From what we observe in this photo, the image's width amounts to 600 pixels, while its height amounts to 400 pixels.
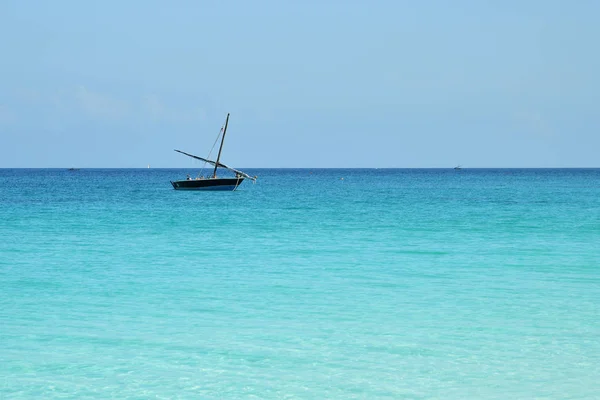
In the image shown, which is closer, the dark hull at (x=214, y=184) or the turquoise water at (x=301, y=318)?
the turquoise water at (x=301, y=318)

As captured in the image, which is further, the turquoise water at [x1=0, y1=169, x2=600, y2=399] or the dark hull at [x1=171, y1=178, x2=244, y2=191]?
the dark hull at [x1=171, y1=178, x2=244, y2=191]

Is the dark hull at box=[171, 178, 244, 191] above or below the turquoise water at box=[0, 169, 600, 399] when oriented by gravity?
above

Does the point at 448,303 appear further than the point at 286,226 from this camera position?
No

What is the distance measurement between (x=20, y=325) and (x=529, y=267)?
12.3m

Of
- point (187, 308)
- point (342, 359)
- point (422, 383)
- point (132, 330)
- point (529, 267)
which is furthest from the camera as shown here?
point (529, 267)

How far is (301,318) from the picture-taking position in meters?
12.6

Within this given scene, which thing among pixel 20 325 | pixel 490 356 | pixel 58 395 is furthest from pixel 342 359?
pixel 20 325

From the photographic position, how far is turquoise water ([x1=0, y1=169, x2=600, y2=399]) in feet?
29.9

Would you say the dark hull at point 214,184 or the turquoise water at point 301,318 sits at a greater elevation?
the dark hull at point 214,184

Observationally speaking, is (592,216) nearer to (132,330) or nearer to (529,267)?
(529,267)

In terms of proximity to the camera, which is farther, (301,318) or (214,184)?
(214,184)

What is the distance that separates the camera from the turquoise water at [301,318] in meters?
9.12

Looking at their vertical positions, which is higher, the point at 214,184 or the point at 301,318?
the point at 214,184

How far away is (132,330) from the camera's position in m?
11.8
